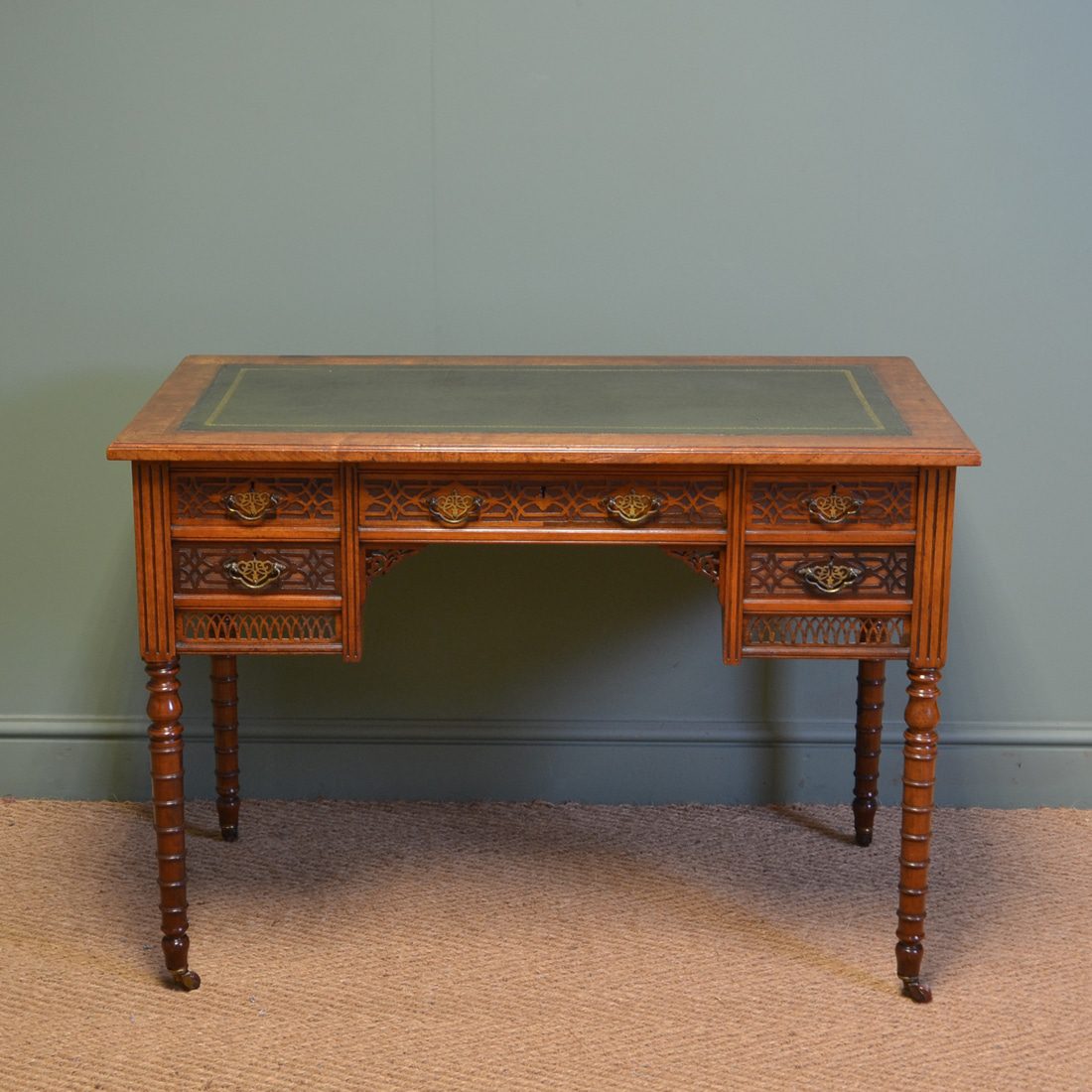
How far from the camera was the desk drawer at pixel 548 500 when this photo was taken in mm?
2678

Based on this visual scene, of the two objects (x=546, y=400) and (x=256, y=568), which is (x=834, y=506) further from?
(x=256, y=568)

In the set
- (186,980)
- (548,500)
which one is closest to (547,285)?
(548,500)

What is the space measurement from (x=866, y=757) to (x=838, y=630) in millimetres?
680

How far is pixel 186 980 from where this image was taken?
2.86 metres

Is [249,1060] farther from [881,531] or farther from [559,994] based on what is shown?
[881,531]

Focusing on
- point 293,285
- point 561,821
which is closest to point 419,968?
point 561,821

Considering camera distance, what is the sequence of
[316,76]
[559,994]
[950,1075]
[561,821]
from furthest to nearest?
[561,821] < [316,76] < [559,994] < [950,1075]

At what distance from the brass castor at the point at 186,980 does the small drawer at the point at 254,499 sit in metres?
0.78

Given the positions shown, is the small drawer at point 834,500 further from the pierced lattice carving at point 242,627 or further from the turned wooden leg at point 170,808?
the turned wooden leg at point 170,808

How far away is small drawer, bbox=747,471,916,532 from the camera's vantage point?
2.66 metres

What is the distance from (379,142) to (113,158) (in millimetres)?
526

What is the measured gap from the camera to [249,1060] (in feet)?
8.73

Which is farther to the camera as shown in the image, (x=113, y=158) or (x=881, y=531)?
(x=113, y=158)

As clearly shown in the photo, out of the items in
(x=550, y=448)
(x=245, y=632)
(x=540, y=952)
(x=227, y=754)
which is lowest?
(x=540, y=952)
